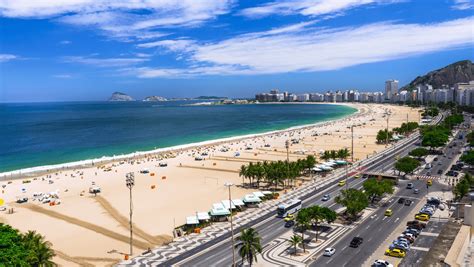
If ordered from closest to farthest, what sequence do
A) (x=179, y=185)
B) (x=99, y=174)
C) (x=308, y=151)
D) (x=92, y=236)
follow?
(x=92, y=236) < (x=179, y=185) < (x=99, y=174) < (x=308, y=151)

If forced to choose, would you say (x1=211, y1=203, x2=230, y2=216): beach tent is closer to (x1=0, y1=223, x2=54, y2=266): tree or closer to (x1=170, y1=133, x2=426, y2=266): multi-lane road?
(x1=170, y1=133, x2=426, y2=266): multi-lane road

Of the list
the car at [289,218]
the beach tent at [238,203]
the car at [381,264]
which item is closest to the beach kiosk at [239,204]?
the beach tent at [238,203]

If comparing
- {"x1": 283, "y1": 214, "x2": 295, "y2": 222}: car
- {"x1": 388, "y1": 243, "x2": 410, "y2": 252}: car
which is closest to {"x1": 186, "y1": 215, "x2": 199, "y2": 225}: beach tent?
{"x1": 283, "y1": 214, "x2": 295, "y2": 222}: car

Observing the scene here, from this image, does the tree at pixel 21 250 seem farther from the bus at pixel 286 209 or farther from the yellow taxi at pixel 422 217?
the yellow taxi at pixel 422 217

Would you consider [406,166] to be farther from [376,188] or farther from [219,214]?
[219,214]

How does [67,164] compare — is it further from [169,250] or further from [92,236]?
[169,250]

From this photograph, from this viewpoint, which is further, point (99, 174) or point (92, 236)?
point (99, 174)

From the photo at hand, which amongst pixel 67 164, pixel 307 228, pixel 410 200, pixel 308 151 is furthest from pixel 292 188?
pixel 67 164

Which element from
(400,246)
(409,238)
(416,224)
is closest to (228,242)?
(400,246)
